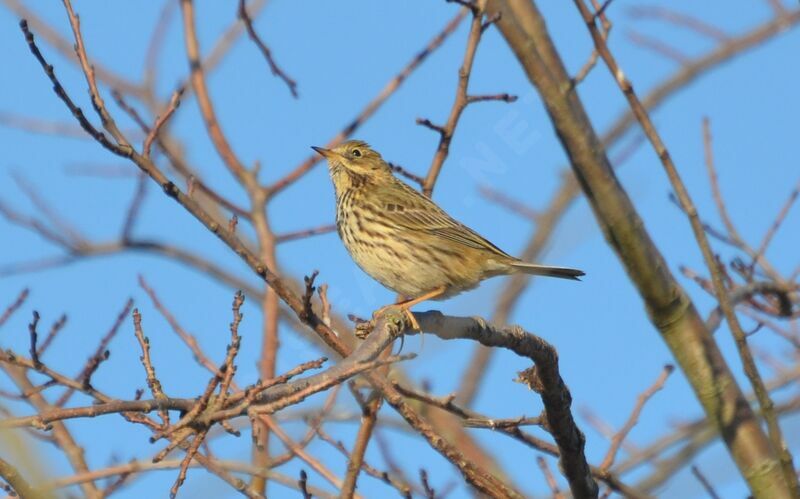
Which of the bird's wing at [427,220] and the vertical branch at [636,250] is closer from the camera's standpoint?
the vertical branch at [636,250]

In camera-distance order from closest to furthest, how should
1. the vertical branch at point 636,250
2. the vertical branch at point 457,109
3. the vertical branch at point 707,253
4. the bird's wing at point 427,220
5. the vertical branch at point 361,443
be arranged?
the vertical branch at point 707,253 → the vertical branch at point 361,443 → the vertical branch at point 636,250 → the vertical branch at point 457,109 → the bird's wing at point 427,220

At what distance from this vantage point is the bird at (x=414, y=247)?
7.77m

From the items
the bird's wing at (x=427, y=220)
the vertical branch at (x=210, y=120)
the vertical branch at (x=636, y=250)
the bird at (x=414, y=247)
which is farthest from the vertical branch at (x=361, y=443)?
the vertical branch at (x=210, y=120)

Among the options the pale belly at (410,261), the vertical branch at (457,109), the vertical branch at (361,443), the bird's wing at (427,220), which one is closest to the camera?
the vertical branch at (361,443)

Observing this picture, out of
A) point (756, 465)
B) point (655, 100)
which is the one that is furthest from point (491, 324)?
point (655, 100)

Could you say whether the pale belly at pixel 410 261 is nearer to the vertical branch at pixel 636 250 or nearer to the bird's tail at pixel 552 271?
the bird's tail at pixel 552 271

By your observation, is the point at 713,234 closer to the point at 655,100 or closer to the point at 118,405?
the point at 118,405

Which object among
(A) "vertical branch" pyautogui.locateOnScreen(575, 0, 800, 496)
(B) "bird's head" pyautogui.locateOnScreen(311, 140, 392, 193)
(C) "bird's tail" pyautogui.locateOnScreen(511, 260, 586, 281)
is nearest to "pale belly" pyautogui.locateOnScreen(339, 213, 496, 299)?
(C) "bird's tail" pyautogui.locateOnScreen(511, 260, 586, 281)

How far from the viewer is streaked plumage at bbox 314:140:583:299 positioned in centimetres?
778

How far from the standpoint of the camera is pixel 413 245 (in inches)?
316

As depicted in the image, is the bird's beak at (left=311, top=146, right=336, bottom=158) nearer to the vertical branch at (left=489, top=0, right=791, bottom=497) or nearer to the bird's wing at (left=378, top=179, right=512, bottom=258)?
the bird's wing at (left=378, top=179, right=512, bottom=258)

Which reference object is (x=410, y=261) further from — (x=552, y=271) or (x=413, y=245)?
(x=552, y=271)

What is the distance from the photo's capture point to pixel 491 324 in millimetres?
5141

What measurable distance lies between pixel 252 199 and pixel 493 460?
5.02 m
